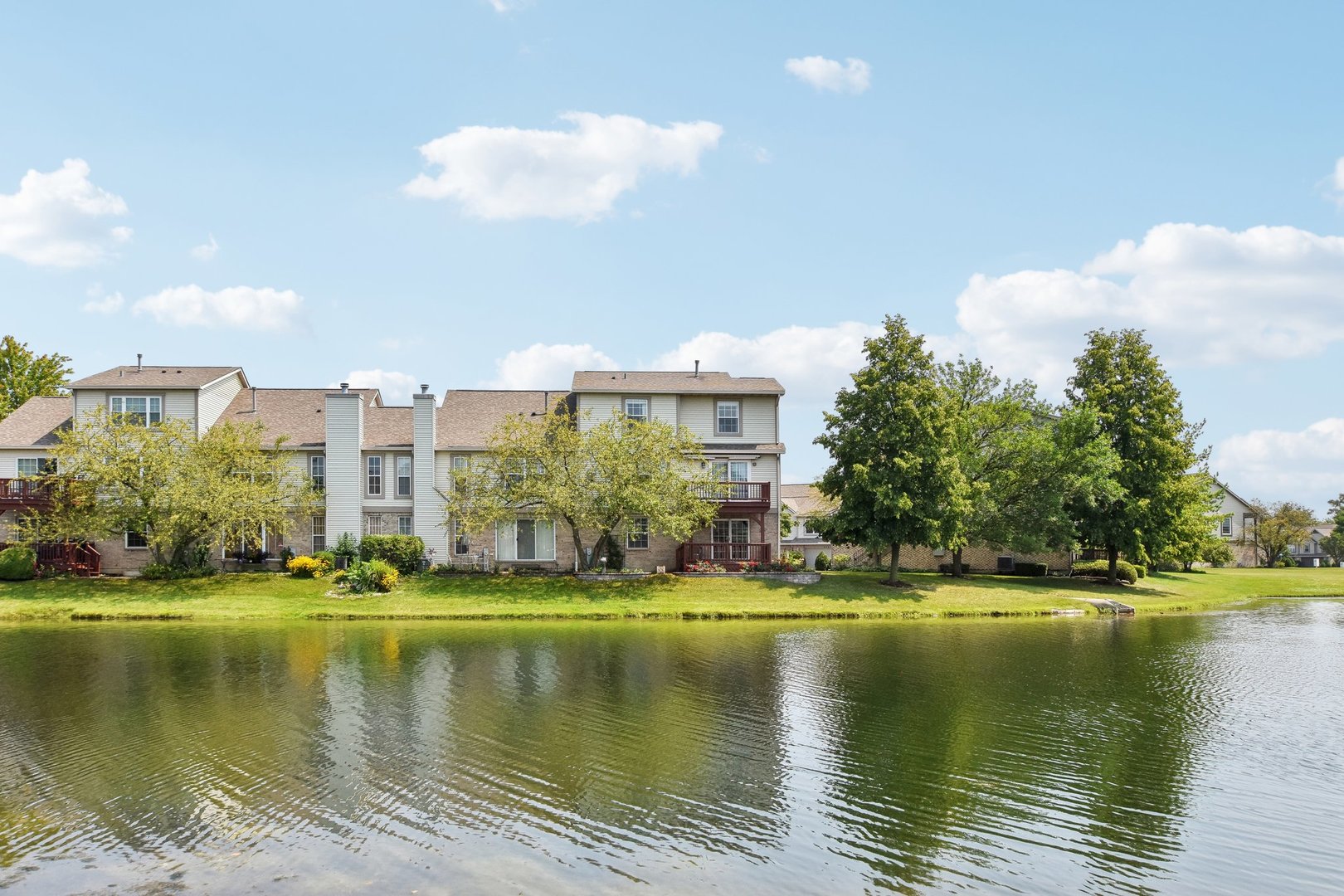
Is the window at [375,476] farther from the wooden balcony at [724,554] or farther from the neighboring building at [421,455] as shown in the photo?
the wooden balcony at [724,554]

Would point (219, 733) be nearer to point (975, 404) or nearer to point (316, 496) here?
point (316, 496)

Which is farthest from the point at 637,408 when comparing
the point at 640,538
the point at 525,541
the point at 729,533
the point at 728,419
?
the point at 525,541

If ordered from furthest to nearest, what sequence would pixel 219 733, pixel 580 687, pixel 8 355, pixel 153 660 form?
pixel 8 355 → pixel 153 660 → pixel 580 687 → pixel 219 733

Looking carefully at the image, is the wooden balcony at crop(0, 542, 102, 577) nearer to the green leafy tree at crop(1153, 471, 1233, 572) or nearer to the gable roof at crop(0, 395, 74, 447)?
the gable roof at crop(0, 395, 74, 447)

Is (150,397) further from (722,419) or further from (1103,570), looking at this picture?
(1103,570)

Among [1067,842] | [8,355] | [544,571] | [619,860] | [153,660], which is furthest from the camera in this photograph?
[8,355]

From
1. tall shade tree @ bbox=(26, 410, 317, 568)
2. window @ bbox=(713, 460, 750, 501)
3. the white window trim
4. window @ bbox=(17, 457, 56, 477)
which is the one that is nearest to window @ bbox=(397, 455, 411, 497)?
tall shade tree @ bbox=(26, 410, 317, 568)

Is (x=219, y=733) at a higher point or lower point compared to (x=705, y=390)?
lower

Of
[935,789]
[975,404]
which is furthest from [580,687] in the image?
[975,404]

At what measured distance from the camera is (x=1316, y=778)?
14594 mm

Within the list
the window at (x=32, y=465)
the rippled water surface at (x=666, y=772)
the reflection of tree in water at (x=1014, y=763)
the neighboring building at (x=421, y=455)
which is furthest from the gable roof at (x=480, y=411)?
the reflection of tree in water at (x=1014, y=763)

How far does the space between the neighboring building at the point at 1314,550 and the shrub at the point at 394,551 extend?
84844 mm

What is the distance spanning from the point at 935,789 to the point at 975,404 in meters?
39.7

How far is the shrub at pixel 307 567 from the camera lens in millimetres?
42750
